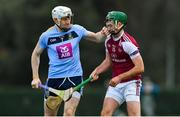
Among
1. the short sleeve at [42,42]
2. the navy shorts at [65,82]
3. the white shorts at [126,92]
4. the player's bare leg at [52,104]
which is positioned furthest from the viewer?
the player's bare leg at [52,104]

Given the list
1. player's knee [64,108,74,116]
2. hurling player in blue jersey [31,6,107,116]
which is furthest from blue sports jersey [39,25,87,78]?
player's knee [64,108,74,116]

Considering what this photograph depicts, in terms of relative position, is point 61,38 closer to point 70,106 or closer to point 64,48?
point 64,48

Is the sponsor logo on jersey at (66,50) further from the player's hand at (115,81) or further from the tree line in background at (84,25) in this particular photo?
the tree line in background at (84,25)

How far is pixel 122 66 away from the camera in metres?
13.9

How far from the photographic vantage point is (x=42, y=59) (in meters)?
43.9

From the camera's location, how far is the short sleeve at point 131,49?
1359 centimetres

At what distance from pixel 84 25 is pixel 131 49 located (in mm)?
29181

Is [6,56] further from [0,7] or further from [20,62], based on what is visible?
[0,7]

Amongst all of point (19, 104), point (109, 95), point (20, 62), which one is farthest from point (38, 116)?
point (20, 62)

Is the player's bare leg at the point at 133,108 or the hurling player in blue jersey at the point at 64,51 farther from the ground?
the hurling player in blue jersey at the point at 64,51

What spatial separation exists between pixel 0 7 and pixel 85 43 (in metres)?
5.57

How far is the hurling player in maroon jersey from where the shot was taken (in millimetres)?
13602

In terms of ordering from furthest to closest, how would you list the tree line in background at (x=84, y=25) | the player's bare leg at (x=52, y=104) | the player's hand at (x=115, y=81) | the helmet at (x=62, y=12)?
the tree line in background at (x=84, y=25), the player's bare leg at (x=52, y=104), the helmet at (x=62, y=12), the player's hand at (x=115, y=81)

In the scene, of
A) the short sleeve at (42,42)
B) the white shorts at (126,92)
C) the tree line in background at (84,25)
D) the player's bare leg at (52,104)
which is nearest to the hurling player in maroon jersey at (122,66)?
the white shorts at (126,92)
